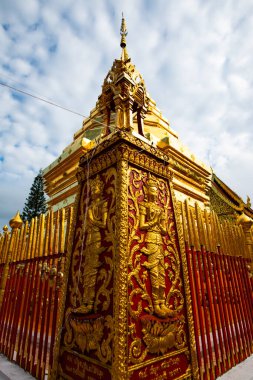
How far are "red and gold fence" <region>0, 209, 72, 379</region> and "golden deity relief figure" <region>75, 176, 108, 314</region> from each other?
65 centimetres

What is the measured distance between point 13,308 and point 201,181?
5717 millimetres

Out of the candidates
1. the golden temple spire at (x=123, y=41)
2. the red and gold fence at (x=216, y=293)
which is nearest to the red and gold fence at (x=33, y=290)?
the red and gold fence at (x=216, y=293)

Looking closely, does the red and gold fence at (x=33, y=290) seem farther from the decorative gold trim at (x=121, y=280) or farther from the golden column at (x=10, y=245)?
the decorative gold trim at (x=121, y=280)

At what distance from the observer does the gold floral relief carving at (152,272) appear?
170 cm

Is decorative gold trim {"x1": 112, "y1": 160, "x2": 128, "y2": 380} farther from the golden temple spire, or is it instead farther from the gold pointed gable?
the golden temple spire

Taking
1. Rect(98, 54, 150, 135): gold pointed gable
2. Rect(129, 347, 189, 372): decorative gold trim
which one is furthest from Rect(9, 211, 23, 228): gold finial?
Rect(129, 347, 189, 372): decorative gold trim

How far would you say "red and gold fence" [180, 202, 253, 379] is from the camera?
2.35 meters

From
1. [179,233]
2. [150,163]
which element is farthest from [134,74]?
[179,233]

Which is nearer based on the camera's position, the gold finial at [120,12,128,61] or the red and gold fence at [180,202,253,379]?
the red and gold fence at [180,202,253,379]

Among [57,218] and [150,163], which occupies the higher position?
[150,163]

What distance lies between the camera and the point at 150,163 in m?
2.38

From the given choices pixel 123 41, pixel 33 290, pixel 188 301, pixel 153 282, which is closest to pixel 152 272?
pixel 153 282

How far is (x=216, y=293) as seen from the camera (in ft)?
9.09

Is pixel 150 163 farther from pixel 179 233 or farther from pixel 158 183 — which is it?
pixel 179 233
